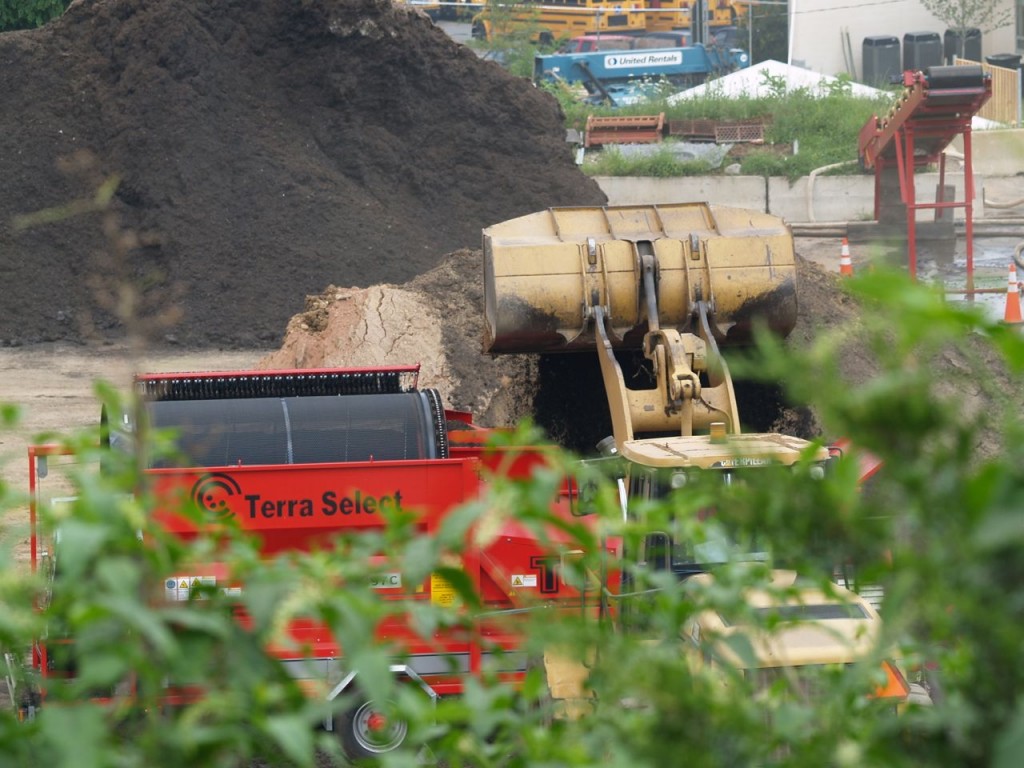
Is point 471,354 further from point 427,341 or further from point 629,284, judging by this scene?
point 629,284


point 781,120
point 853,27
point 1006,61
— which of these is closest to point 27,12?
point 781,120

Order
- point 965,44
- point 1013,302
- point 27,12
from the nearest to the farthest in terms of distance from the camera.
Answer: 1. point 1013,302
2. point 27,12
3. point 965,44

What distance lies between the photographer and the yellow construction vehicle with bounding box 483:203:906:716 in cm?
792

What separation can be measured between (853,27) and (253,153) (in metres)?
25.4

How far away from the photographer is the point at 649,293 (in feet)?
28.5

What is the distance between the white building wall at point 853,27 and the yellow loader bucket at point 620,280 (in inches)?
1256

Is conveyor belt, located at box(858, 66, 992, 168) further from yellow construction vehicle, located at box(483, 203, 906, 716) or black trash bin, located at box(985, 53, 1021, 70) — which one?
black trash bin, located at box(985, 53, 1021, 70)

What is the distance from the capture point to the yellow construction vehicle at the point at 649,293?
7922mm

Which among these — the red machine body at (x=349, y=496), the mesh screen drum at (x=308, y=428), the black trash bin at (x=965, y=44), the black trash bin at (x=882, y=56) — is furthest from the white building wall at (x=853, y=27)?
the red machine body at (x=349, y=496)

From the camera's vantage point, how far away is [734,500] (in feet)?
6.35

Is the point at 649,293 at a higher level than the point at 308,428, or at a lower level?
higher

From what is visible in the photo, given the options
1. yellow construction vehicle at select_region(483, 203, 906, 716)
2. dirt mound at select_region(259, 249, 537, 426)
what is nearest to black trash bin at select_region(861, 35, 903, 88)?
dirt mound at select_region(259, 249, 537, 426)

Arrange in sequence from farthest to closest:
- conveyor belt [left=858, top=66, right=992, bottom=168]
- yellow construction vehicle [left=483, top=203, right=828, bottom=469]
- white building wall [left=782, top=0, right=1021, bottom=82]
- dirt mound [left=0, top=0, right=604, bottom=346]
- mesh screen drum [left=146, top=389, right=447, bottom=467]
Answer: white building wall [left=782, top=0, right=1021, bottom=82] → dirt mound [left=0, top=0, right=604, bottom=346] → conveyor belt [left=858, top=66, right=992, bottom=168] → yellow construction vehicle [left=483, top=203, right=828, bottom=469] → mesh screen drum [left=146, top=389, right=447, bottom=467]

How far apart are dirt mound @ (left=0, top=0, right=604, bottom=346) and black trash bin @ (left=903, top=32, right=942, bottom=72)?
18.6 meters
